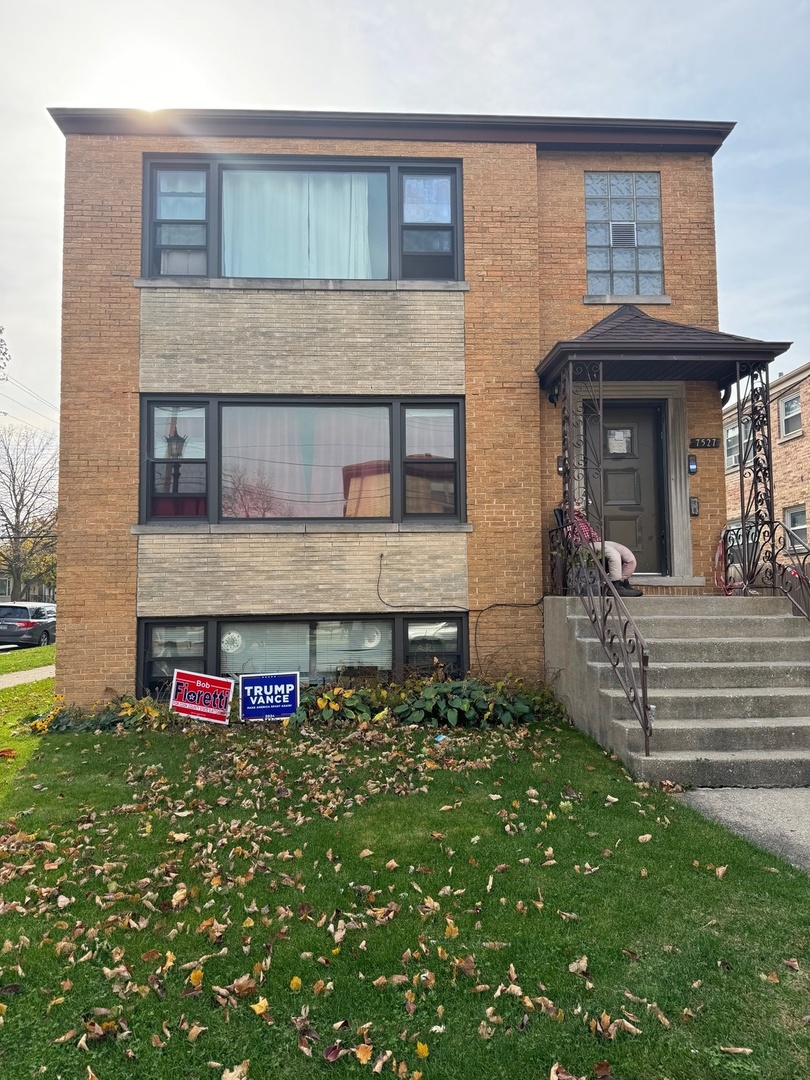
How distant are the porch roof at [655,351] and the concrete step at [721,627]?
2.93m

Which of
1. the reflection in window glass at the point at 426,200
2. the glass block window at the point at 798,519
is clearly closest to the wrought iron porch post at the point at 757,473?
the reflection in window glass at the point at 426,200

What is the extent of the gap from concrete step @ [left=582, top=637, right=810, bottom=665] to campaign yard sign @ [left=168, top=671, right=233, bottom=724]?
4.00 meters

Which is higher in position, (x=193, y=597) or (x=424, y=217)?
(x=424, y=217)

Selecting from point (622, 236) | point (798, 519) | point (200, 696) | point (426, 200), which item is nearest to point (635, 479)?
point (622, 236)

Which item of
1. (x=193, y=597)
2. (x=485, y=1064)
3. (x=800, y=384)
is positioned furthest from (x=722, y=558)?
(x=800, y=384)

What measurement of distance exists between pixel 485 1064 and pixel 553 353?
697 cm

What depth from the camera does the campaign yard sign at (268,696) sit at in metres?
7.66

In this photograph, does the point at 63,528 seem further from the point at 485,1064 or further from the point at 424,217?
the point at 485,1064

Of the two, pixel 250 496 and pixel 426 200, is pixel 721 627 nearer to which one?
pixel 250 496

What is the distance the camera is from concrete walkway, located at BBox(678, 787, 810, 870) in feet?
13.9

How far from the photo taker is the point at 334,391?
8664 millimetres

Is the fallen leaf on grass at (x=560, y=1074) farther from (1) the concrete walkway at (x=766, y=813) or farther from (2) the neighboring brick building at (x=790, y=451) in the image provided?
(2) the neighboring brick building at (x=790, y=451)

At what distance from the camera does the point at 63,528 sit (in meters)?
8.37

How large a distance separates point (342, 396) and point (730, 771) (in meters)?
5.89
